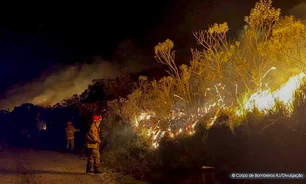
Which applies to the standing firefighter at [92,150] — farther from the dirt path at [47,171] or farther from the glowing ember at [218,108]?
the glowing ember at [218,108]

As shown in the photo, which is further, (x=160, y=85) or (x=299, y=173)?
(x=160, y=85)

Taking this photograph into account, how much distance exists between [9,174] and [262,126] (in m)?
7.81

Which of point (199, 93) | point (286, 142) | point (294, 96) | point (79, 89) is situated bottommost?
point (286, 142)

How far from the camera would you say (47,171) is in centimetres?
1285

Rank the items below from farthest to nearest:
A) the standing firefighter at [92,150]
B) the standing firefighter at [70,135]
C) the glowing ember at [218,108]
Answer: the standing firefighter at [70,135] < the standing firefighter at [92,150] < the glowing ember at [218,108]

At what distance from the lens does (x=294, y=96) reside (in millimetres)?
9883

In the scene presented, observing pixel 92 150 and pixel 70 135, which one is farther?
pixel 70 135

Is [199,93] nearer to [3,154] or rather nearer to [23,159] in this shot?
[23,159]

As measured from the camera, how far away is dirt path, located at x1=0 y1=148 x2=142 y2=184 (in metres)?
11.2

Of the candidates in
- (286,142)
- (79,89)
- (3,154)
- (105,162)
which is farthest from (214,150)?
(79,89)

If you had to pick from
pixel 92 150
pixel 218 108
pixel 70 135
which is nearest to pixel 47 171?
pixel 92 150

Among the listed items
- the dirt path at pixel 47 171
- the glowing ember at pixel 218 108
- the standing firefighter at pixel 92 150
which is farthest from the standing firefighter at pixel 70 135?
the standing firefighter at pixel 92 150

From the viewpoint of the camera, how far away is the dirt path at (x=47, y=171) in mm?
11227

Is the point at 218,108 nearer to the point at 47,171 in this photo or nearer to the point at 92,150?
the point at 92,150
